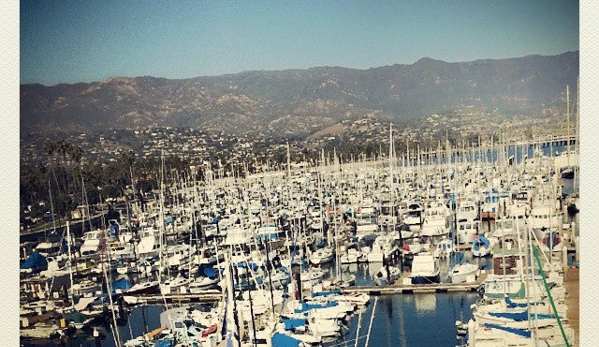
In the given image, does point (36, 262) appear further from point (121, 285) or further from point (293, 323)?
point (293, 323)

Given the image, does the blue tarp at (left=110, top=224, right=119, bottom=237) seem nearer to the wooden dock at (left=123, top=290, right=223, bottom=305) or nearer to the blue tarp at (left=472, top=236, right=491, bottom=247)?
the wooden dock at (left=123, top=290, right=223, bottom=305)

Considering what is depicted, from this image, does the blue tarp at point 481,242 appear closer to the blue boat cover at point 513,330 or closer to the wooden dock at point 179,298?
the wooden dock at point 179,298

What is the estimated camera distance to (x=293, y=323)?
10594 millimetres

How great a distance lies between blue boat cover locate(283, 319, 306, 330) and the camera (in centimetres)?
1051

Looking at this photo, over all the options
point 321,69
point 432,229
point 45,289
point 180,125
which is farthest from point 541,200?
point 180,125

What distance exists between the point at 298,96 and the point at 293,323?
1172cm

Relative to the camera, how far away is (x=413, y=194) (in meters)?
22.9

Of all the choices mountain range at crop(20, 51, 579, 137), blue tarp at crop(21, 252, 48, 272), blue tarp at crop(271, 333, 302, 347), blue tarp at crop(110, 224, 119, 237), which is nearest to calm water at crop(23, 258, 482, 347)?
blue tarp at crop(271, 333, 302, 347)

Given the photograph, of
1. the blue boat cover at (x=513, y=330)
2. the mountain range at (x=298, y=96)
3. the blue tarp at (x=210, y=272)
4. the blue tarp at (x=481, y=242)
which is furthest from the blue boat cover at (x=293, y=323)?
the blue tarp at (x=481, y=242)

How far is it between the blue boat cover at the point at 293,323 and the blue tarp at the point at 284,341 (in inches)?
23.6

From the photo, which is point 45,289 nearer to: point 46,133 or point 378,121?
point 46,133

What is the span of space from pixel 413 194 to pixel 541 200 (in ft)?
26.0

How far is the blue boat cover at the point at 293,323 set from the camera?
414 inches

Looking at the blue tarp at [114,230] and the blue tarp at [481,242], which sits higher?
the blue tarp at [481,242]
